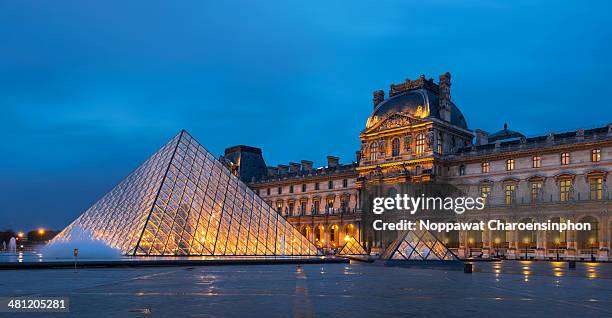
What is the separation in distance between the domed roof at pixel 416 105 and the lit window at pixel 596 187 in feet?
47.4

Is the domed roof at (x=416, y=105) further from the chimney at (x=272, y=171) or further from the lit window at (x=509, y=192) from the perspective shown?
the chimney at (x=272, y=171)

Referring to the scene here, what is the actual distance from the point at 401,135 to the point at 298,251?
26.1m

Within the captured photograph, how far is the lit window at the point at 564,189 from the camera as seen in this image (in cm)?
4600

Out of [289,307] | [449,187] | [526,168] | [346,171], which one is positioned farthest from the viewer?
[346,171]

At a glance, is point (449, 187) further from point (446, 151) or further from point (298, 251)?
point (298, 251)

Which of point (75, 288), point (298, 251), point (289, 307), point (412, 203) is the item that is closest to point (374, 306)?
point (289, 307)

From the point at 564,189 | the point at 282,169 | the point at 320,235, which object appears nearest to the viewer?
the point at 564,189

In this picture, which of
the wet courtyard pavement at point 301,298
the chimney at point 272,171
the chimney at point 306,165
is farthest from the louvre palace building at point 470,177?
the wet courtyard pavement at point 301,298

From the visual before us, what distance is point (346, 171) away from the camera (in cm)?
6275

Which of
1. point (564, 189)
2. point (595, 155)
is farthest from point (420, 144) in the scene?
point (595, 155)

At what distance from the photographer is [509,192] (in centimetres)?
4978

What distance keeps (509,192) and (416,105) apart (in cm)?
1130

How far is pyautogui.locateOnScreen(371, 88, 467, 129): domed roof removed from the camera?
5431cm

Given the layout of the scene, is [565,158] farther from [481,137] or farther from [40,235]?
[40,235]
